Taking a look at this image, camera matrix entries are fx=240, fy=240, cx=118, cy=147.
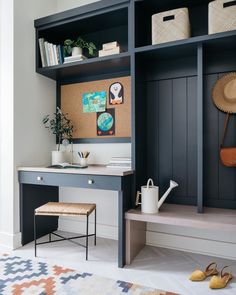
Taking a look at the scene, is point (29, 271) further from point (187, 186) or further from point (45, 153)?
point (187, 186)

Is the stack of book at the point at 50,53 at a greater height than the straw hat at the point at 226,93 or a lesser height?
greater

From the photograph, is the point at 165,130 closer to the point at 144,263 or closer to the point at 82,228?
the point at 144,263

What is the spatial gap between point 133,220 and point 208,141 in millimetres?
946

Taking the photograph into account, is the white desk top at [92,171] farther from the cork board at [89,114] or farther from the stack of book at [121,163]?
the cork board at [89,114]

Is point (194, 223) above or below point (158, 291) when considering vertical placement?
above

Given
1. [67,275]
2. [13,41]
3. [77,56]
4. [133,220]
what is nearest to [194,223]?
[133,220]

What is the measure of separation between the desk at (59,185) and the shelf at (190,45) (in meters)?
1.01

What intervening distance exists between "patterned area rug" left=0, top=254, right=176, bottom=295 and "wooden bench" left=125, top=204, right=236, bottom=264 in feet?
1.09

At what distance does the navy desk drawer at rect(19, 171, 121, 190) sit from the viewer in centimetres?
189

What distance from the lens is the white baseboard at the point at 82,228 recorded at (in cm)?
251

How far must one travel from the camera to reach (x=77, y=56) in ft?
7.55

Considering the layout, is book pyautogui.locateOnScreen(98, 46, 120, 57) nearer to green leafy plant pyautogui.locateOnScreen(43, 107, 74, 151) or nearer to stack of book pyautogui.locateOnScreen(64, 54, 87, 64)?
stack of book pyautogui.locateOnScreen(64, 54, 87, 64)

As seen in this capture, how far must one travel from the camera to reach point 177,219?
177 centimetres

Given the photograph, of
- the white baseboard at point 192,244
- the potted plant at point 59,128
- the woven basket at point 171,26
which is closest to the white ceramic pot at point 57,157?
the potted plant at point 59,128
